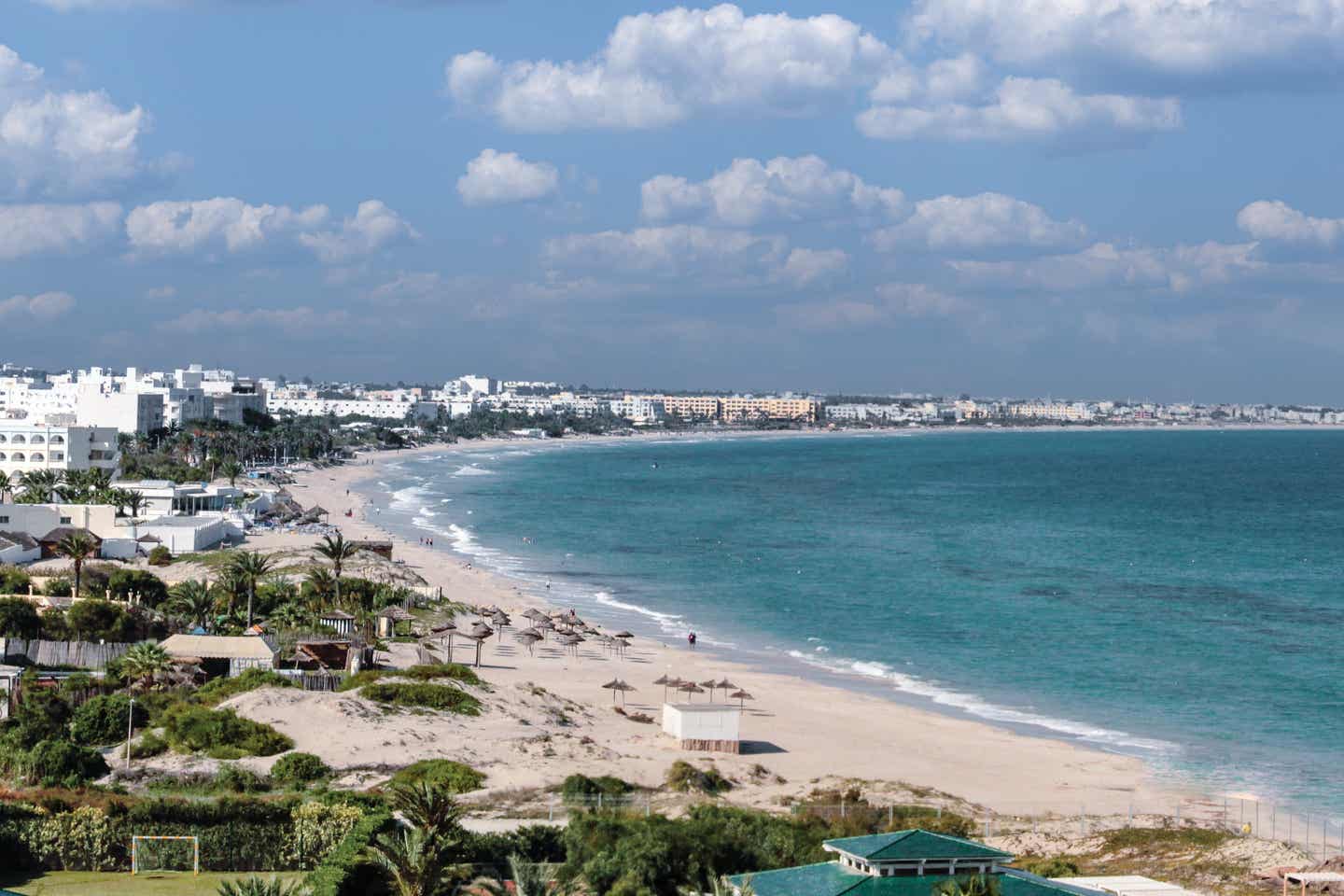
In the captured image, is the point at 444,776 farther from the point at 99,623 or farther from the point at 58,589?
the point at 58,589

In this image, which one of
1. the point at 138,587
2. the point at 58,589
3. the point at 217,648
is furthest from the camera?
the point at 58,589

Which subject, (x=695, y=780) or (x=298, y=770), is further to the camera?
(x=695, y=780)

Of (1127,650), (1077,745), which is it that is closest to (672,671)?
(1077,745)

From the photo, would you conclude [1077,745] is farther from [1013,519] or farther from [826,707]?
[1013,519]

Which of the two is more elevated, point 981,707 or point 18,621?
point 18,621

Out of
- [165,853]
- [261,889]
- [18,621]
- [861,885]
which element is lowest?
[165,853]

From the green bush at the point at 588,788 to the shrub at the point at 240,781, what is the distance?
5211mm

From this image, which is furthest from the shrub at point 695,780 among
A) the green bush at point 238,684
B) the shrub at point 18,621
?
the shrub at point 18,621

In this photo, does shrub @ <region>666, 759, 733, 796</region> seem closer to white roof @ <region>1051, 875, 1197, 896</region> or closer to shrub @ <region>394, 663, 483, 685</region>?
shrub @ <region>394, 663, 483, 685</region>

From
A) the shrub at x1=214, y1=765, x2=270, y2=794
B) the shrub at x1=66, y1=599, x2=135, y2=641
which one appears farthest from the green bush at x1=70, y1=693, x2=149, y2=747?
the shrub at x1=66, y1=599, x2=135, y2=641

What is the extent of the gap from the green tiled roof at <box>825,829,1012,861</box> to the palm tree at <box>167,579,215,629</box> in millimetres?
26124

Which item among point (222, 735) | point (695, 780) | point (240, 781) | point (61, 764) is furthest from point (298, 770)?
point (695, 780)

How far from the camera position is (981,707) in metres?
40.5

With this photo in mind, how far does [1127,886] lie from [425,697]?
17.1 metres
